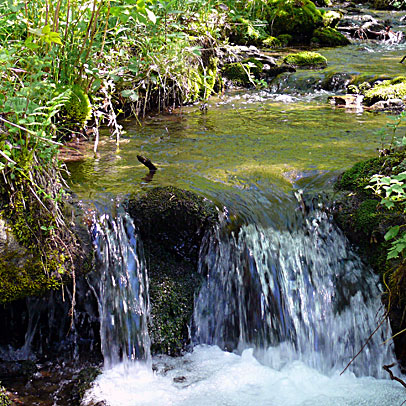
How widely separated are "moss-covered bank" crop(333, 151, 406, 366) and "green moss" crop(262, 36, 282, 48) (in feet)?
31.5

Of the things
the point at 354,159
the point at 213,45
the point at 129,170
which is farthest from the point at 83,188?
the point at 213,45

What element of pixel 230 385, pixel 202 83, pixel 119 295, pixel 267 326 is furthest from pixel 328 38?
pixel 230 385

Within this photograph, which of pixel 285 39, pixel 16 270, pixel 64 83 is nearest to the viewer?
pixel 16 270

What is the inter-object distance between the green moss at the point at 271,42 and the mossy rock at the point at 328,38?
1.25m

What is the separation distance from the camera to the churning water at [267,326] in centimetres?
340

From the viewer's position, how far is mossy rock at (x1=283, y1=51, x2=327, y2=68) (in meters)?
10.9

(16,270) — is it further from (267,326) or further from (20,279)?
(267,326)

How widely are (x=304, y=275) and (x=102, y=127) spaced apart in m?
3.37

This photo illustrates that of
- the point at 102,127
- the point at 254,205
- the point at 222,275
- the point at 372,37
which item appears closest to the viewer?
the point at 222,275

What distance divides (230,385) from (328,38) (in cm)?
1232

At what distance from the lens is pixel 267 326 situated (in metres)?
3.85

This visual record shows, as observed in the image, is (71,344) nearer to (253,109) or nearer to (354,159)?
(354,159)

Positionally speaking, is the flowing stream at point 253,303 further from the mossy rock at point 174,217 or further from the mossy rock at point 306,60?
the mossy rock at point 306,60

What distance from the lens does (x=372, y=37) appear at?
14828mm
